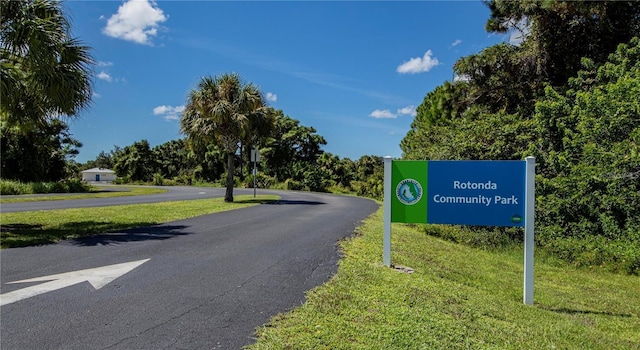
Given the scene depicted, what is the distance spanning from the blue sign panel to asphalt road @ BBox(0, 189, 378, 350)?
1.94 metres

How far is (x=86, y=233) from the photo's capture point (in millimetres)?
8914

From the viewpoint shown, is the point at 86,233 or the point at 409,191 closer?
the point at 409,191

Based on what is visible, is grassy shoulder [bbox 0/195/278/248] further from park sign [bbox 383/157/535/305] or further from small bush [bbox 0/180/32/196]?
small bush [bbox 0/180/32/196]

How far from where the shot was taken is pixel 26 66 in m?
9.14

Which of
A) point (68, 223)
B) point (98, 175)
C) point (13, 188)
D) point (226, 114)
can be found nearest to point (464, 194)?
point (68, 223)

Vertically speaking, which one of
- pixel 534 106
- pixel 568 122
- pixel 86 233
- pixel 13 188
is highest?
pixel 534 106

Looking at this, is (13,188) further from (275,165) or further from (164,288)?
(164,288)

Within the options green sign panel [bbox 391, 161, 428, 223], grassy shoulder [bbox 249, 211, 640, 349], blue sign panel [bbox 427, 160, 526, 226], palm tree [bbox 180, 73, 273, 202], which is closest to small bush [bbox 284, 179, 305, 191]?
palm tree [bbox 180, 73, 273, 202]

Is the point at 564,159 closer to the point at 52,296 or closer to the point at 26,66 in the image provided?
the point at 52,296

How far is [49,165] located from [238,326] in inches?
1395

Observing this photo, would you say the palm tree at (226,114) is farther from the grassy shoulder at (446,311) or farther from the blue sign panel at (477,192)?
the blue sign panel at (477,192)

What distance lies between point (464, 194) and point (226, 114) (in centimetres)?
1433

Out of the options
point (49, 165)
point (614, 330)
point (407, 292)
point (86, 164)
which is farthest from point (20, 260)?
point (86, 164)

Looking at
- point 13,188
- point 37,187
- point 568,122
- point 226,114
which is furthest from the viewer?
point 37,187
